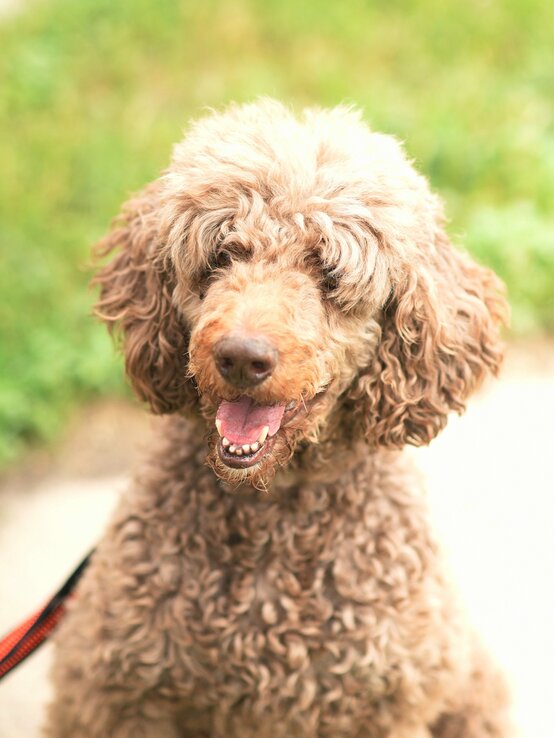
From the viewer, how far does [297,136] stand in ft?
8.48

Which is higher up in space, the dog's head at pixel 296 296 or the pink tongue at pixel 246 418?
the dog's head at pixel 296 296

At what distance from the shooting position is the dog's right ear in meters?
2.74

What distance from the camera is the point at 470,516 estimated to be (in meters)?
4.22

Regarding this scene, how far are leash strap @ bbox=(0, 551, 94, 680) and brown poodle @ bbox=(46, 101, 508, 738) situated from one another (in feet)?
0.30

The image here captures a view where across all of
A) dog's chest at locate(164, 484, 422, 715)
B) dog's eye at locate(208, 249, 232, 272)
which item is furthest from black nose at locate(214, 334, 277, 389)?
dog's chest at locate(164, 484, 422, 715)

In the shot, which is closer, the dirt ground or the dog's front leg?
the dog's front leg

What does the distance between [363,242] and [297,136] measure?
31 centimetres

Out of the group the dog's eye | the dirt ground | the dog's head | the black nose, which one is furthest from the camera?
the dirt ground

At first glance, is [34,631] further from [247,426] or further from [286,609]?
[247,426]

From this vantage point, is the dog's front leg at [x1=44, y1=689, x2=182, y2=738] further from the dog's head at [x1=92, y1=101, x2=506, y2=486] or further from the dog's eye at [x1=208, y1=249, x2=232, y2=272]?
the dog's eye at [x1=208, y1=249, x2=232, y2=272]

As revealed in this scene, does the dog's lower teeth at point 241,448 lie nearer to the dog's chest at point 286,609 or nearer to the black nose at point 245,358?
the black nose at point 245,358

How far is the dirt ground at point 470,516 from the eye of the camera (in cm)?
372

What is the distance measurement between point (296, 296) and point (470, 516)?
2022mm

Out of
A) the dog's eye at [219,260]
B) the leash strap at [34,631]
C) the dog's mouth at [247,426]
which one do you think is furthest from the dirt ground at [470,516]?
the dog's eye at [219,260]
